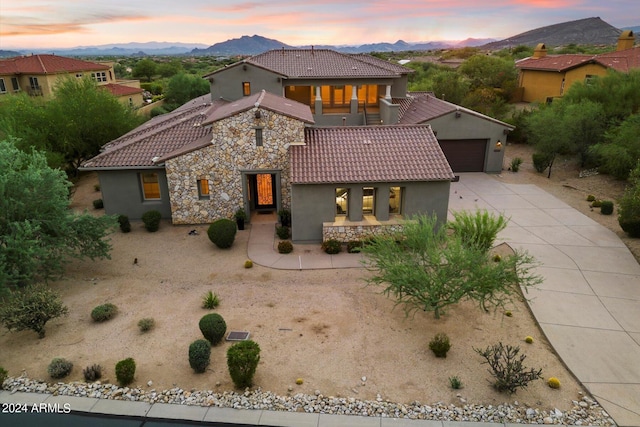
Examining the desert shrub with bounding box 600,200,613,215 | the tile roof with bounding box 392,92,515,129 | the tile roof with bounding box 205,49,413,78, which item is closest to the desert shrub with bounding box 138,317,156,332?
the tile roof with bounding box 205,49,413,78

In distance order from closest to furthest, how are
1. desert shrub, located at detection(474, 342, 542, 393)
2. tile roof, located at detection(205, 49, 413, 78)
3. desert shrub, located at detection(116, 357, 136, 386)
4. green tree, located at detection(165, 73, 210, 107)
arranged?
desert shrub, located at detection(474, 342, 542, 393) < desert shrub, located at detection(116, 357, 136, 386) < tile roof, located at detection(205, 49, 413, 78) < green tree, located at detection(165, 73, 210, 107)

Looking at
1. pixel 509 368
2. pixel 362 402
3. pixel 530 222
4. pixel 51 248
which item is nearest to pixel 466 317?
pixel 509 368

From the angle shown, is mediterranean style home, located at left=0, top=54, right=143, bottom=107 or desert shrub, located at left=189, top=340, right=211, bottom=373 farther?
mediterranean style home, located at left=0, top=54, right=143, bottom=107

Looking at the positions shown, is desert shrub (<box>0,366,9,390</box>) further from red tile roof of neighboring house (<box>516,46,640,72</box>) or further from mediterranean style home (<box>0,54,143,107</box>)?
mediterranean style home (<box>0,54,143,107</box>)

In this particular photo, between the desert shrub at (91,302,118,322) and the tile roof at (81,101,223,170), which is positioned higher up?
the tile roof at (81,101,223,170)

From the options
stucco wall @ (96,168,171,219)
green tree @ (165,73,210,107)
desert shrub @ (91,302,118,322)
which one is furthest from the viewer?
green tree @ (165,73,210,107)

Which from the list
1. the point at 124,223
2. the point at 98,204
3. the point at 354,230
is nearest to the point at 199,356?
the point at 354,230

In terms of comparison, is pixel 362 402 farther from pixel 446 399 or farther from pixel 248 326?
pixel 248 326

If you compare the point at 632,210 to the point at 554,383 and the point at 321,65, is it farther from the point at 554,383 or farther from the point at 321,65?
the point at 321,65
